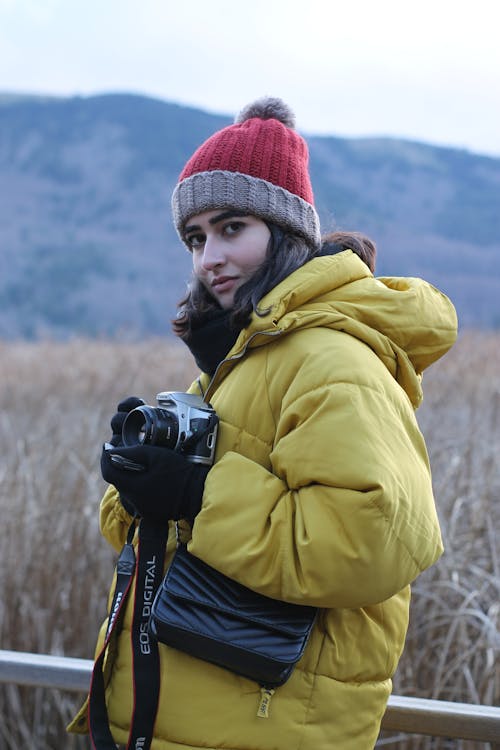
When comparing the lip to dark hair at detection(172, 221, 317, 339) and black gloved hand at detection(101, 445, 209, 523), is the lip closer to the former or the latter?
dark hair at detection(172, 221, 317, 339)

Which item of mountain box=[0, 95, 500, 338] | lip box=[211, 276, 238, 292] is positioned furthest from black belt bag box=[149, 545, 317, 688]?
mountain box=[0, 95, 500, 338]

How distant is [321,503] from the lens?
1.03 meters

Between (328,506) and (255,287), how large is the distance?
40 centimetres

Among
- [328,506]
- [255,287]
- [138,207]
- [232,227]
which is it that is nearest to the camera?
[328,506]

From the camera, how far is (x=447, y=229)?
48875 millimetres

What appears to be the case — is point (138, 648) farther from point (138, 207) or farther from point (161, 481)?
point (138, 207)

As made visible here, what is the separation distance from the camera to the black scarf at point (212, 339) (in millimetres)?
1300

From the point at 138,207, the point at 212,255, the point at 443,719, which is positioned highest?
the point at 138,207

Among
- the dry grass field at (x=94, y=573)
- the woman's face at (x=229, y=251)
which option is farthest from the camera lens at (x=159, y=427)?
the dry grass field at (x=94, y=573)

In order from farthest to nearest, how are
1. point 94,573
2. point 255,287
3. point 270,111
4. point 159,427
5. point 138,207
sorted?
point 138,207 → point 94,573 → point 270,111 → point 255,287 → point 159,427

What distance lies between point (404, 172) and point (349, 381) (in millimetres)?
56619

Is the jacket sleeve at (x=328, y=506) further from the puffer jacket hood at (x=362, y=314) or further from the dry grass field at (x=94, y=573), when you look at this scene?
the dry grass field at (x=94, y=573)

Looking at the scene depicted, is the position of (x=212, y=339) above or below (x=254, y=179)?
below

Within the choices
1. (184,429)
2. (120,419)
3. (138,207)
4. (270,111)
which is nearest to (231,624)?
(184,429)
